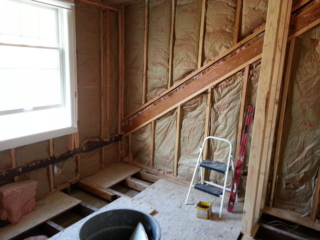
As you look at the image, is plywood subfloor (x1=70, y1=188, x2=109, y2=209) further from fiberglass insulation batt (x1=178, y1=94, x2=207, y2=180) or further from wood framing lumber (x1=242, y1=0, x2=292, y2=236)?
wood framing lumber (x1=242, y1=0, x2=292, y2=236)

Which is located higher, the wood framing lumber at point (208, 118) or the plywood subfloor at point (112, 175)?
the wood framing lumber at point (208, 118)

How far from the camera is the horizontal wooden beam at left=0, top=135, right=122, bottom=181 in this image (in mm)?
2871

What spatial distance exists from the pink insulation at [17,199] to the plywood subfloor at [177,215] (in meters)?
0.63

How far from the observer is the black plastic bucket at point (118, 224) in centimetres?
184

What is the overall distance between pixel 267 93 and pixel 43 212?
2.76 meters

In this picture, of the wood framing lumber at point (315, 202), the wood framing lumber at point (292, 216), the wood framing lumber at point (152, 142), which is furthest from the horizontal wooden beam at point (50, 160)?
the wood framing lumber at point (315, 202)

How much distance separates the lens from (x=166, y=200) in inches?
126

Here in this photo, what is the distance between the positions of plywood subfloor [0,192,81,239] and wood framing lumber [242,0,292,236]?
2.08 meters

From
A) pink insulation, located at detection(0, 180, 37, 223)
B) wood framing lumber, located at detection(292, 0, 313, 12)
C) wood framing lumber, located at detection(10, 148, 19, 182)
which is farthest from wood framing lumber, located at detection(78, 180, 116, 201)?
wood framing lumber, located at detection(292, 0, 313, 12)

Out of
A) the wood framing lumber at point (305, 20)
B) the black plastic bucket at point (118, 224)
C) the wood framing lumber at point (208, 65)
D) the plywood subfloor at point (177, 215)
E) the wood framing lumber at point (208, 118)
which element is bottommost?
the plywood subfloor at point (177, 215)

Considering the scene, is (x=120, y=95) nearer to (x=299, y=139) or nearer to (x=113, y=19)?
(x=113, y=19)

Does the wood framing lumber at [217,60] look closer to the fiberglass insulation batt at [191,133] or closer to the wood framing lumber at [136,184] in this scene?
the fiberglass insulation batt at [191,133]

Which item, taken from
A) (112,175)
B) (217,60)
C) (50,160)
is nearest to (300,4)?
(217,60)

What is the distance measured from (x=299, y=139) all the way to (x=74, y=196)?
2.98m
